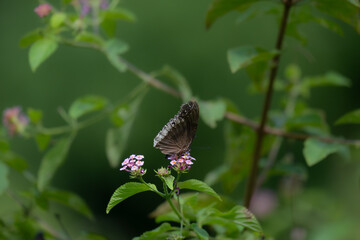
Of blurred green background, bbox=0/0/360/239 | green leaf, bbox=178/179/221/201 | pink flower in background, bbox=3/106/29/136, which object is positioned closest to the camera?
green leaf, bbox=178/179/221/201

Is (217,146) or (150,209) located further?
(150,209)

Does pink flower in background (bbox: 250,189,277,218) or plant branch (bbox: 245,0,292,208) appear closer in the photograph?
plant branch (bbox: 245,0,292,208)

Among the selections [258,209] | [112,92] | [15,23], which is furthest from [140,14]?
[258,209]

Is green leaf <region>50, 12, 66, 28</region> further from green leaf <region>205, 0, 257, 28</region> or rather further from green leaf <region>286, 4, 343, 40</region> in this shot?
Answer: green leaf <region>286, 4, 343, 40</region>

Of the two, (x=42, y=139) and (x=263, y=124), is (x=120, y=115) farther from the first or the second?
(x=263, y=124)

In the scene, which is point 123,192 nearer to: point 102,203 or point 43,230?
point 43,230

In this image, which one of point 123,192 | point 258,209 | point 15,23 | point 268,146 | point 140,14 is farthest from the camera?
point 15,23

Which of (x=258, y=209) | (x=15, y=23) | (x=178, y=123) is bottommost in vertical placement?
(x=258, y=209)

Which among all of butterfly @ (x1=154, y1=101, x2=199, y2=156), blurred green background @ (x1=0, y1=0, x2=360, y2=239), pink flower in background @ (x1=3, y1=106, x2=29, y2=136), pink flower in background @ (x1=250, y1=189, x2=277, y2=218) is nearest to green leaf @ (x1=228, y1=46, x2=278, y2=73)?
butterfly @ (x1=154, y1=101, x2=199, y2=156)
